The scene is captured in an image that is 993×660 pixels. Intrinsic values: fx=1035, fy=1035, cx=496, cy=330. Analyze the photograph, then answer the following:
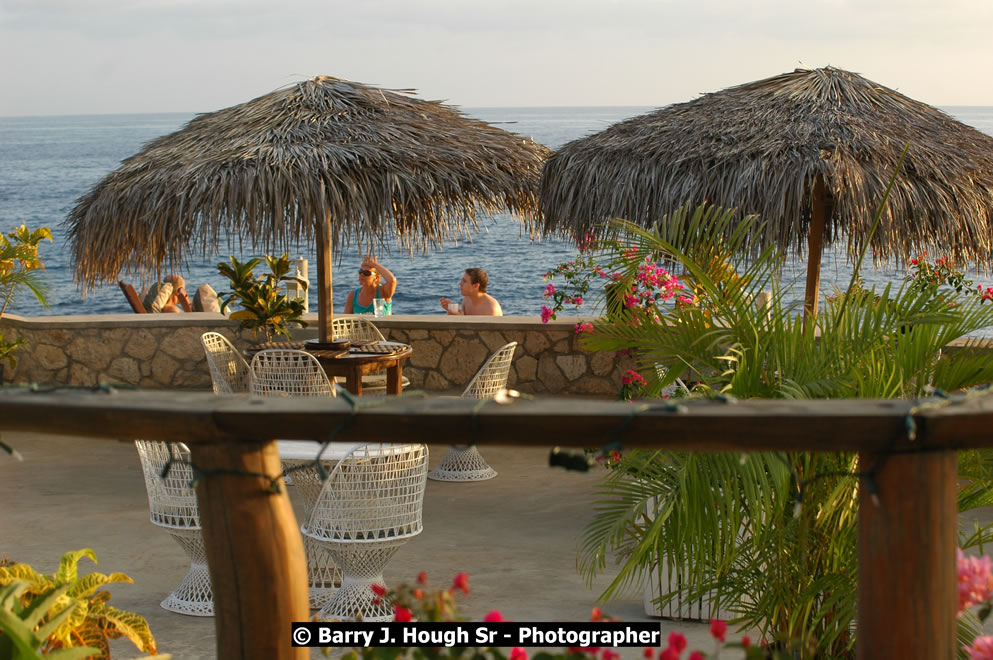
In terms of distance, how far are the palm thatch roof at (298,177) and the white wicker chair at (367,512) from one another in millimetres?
2984

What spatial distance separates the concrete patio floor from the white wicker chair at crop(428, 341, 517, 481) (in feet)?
0.32

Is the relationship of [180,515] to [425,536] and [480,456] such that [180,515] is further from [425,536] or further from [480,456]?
[480,456]

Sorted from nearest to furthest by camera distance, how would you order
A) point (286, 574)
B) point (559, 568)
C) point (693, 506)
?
point (286, 574) < point (693, 506) < point (559, 568)

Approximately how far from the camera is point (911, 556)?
1.83 m

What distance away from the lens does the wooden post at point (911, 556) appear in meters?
1.81

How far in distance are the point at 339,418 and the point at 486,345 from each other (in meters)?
7.38

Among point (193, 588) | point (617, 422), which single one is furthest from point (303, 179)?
point (617, 422)

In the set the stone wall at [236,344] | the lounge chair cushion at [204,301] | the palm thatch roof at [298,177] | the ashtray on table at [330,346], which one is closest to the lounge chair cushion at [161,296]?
the lounge chair cushion at [204,301]

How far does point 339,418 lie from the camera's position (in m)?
1.79

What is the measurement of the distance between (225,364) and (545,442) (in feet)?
19.4

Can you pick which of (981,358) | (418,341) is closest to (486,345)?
(418,341)

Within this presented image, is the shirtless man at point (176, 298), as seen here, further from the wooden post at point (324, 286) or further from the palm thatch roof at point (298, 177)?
the wooden post at point (324, 286)

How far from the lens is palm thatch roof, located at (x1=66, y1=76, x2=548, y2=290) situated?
7102mm

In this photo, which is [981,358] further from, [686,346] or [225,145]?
[225,145]
